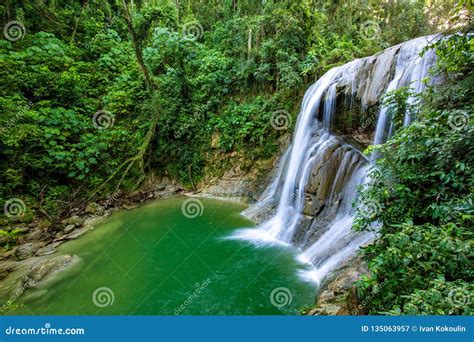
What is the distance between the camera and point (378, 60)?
6816 mm

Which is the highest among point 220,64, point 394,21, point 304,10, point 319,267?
point 394,21

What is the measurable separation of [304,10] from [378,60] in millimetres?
4639

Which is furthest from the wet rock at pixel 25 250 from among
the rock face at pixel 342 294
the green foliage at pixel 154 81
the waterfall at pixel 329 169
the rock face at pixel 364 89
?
the rock face at pixel 364 89

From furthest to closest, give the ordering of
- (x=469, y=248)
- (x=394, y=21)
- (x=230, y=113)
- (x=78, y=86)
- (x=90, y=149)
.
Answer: (x=394, y=21) → (x=230, y=113) → (x=78, y=86) → (x=90, y=149) → (x=469, y=248)

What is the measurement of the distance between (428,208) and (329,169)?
400 centimetres

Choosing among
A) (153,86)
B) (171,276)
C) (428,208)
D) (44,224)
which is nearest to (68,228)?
(44,224)

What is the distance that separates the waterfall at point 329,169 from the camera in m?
5.66

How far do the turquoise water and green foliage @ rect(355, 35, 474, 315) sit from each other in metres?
2.26

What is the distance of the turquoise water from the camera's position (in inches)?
180

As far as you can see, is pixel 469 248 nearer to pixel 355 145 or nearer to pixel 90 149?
pixel 355 145

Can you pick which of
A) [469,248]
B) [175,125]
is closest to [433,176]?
[469,248]

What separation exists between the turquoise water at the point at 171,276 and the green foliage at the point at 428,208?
2259 millimetres

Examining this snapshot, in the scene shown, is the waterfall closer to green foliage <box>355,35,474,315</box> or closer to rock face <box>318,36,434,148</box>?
rock face <box>318,36,434,148</box>

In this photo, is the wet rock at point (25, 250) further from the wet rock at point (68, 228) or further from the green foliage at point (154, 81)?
the green foliage at point (154, 81)
